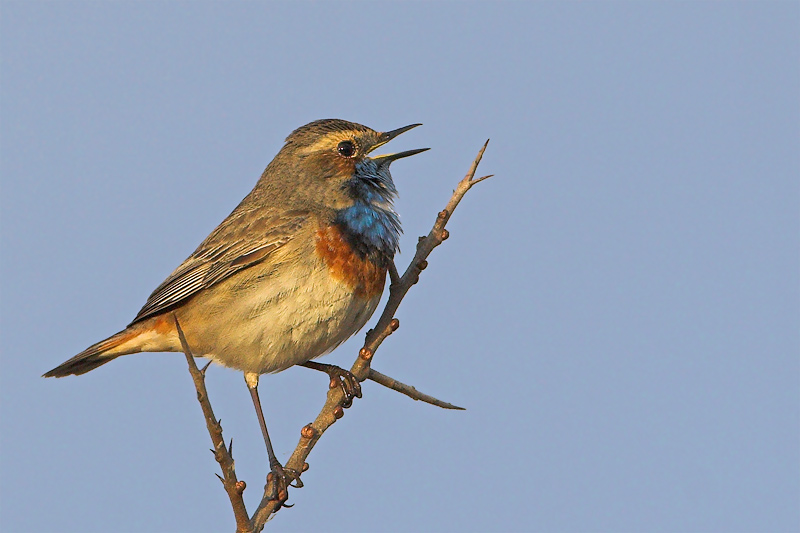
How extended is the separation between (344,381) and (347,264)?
1.04 m

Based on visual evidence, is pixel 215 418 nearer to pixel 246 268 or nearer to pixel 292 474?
pixel 292 474

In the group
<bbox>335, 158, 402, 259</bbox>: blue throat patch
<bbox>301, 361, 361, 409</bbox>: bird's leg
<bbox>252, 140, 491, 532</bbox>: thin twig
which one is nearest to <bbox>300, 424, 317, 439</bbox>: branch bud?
<bbox>252, 140, 491, 532</bbox>: thin twig

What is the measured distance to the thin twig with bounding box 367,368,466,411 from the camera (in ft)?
23.6

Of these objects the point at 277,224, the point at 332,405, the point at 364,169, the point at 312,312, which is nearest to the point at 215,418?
the point at 332,405

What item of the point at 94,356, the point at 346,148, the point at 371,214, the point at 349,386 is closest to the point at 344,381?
the point at 349,386

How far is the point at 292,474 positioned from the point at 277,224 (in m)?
2.42

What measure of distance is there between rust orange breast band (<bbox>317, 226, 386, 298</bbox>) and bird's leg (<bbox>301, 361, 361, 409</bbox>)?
0.75 meters

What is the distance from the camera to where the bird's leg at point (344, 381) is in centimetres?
735

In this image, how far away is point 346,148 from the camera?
8867mm

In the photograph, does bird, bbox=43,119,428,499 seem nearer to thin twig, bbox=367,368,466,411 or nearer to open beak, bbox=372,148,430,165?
open beak, bbox=372,148,430,165

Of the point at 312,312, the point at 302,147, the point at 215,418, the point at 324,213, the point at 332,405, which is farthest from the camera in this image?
the point at 302,147

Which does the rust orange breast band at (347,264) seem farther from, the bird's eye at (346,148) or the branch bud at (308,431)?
the branch bud at (308,431)

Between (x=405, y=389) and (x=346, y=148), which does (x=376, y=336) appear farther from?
(x=346, y=148)

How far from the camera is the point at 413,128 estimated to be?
29.2 feet
